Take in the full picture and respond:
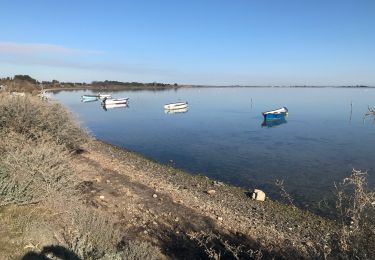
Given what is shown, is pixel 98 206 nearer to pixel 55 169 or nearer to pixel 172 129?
pixel 55 169

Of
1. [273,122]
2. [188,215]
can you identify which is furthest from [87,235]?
[273,122]

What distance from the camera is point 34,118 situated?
1384cm

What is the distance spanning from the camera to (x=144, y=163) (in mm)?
22516

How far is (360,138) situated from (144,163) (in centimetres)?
2352

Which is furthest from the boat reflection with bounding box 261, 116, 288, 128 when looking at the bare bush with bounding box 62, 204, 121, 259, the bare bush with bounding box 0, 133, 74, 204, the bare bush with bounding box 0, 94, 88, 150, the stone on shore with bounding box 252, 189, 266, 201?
the bare bush with bounding box 62, 204, 121, 259

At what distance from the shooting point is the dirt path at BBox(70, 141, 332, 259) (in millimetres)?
10117

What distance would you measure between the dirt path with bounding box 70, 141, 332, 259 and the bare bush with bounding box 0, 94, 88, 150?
1.92 meters

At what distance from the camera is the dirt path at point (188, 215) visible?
10117mm

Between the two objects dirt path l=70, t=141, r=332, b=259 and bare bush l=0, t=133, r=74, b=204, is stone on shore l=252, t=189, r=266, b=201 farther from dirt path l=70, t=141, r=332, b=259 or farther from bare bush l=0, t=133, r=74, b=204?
bare bush l=0, t=133, r=74, b=204

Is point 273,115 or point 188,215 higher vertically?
point 188,215

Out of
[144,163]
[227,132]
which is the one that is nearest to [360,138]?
[227,132]

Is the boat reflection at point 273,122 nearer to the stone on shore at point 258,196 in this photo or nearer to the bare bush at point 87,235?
the stone on shore at point 258,196

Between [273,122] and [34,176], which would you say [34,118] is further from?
[273,122]

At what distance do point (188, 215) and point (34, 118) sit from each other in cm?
668
